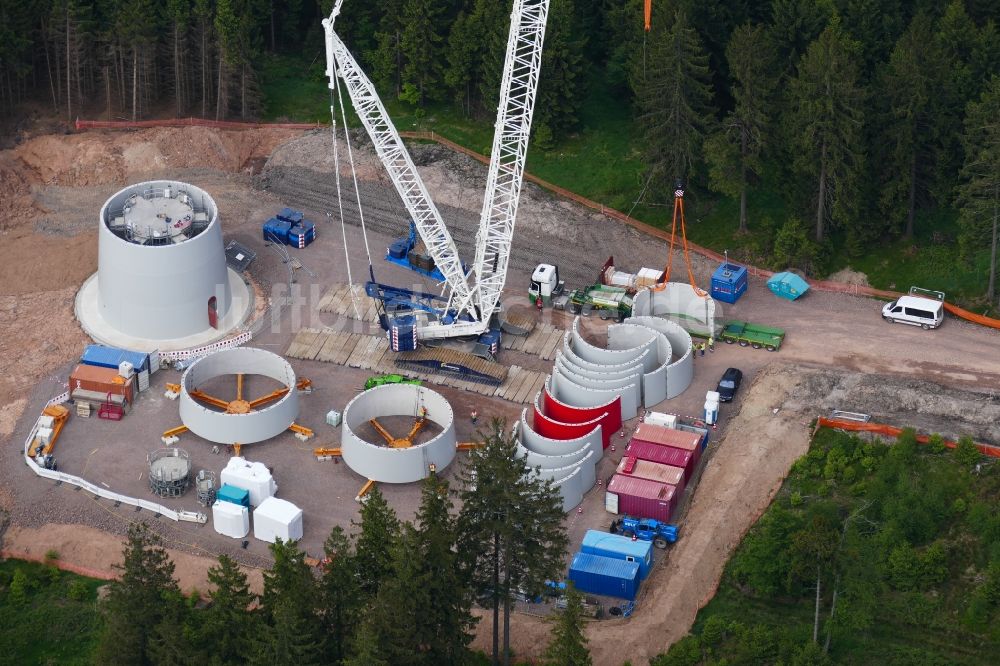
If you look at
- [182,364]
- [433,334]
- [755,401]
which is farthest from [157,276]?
[755,401]

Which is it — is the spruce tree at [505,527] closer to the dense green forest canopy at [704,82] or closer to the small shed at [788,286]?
the small shed at [788,286]

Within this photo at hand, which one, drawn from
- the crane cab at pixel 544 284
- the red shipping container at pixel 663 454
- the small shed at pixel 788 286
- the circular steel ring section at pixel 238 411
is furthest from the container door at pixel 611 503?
the small shed at pixel 788 286

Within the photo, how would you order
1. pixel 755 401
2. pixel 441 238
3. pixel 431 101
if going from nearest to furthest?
pixel 755 401 < pixel 441 238 < pixel 431 101

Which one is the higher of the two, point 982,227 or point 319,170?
point 982,227

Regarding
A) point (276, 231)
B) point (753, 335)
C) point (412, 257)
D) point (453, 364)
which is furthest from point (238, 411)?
point (753, 335)

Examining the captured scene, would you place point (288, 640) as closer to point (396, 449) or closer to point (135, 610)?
point (135, 610)

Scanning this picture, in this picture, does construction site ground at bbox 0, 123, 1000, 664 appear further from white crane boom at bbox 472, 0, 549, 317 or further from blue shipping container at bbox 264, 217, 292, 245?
white crane boom at bbox 472, 0, 549, 317

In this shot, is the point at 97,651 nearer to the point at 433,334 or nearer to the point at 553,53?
the point at 433,334

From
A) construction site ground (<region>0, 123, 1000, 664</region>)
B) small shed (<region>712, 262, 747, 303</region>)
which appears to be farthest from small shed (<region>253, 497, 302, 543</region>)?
small shed (<region>712, 262, 747, 303</region>)
